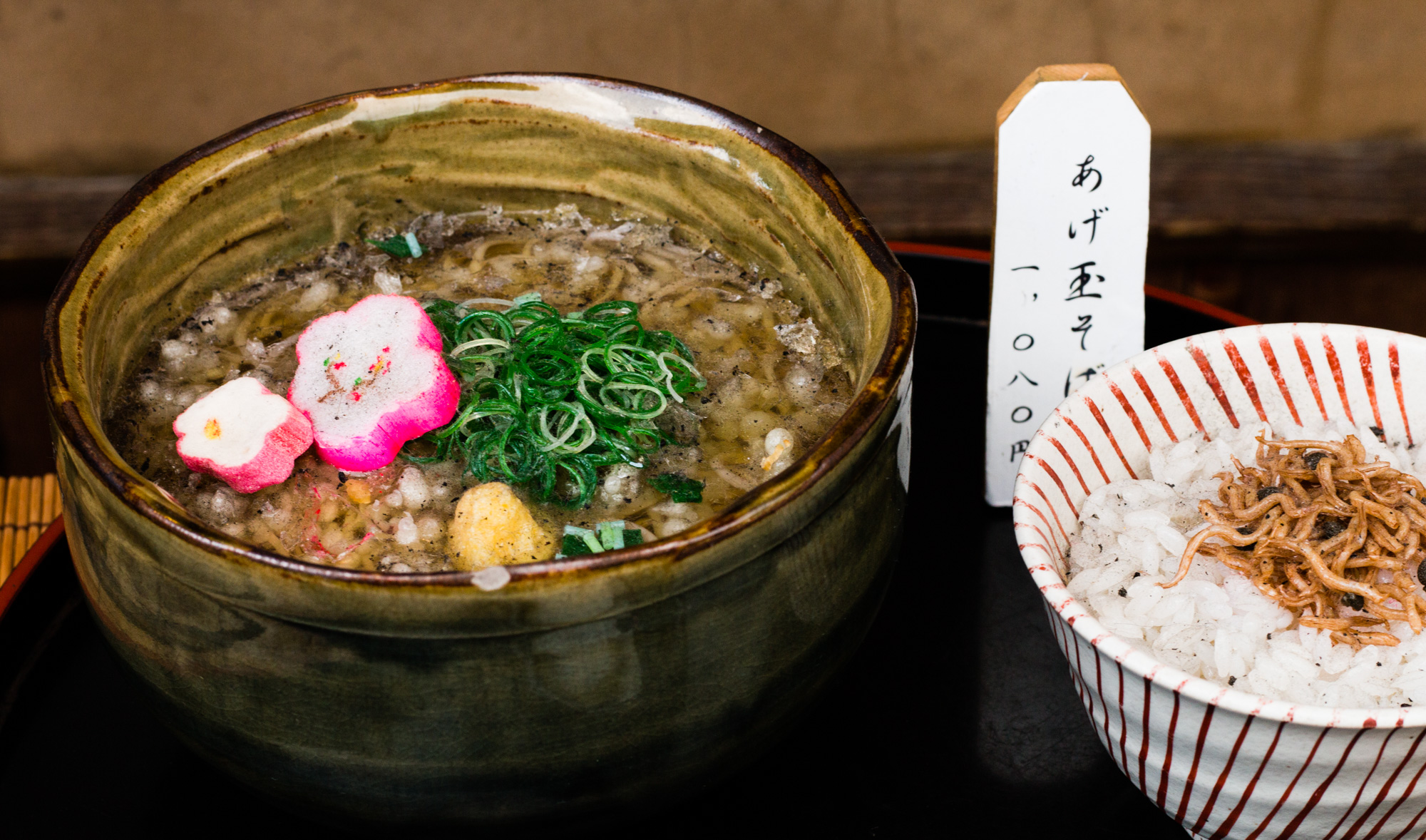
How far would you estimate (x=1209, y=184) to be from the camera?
9.67 feet

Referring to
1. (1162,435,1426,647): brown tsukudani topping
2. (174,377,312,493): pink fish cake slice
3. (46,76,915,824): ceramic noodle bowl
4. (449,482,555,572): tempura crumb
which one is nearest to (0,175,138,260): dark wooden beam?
(46,76,915,824): ceramic noodle bowl


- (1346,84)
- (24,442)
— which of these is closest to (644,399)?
(1346,84)

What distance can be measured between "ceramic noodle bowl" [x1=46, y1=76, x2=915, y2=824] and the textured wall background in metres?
1.50

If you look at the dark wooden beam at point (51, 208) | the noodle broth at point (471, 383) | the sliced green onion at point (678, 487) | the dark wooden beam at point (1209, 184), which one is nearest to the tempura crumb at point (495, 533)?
the noodle broth at point (471, 383)

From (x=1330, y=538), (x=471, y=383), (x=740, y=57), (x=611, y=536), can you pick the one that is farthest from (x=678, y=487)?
(x=740, y=57)

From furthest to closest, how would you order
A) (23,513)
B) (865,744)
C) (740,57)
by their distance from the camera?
1. (740,57)
2. (23,513)
3. (865,744)

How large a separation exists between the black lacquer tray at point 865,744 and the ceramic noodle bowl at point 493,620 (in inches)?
4.1

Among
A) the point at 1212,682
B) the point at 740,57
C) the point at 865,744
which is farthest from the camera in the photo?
the point at 740,57

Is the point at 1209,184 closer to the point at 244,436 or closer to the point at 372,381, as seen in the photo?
the point at 372,381

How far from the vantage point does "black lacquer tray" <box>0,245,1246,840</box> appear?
1.25 meters

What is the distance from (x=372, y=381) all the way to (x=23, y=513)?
33.7 inches

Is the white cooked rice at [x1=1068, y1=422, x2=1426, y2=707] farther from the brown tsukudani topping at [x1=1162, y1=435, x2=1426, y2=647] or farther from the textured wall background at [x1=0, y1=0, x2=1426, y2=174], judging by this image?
the textured wall background at [x1=0, y1=0, x2=1426, y2=174]

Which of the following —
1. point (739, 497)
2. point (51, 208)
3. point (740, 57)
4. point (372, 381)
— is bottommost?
point (739, 497)

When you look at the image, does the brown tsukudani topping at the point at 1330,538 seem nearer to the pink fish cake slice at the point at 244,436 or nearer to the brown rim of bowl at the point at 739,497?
the brown rim of bowl at the point at 739,497
